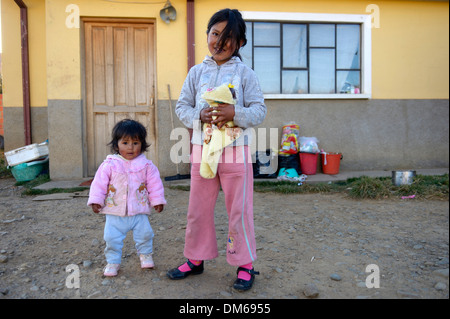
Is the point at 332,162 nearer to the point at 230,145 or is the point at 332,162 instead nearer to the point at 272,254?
the point at 272,254

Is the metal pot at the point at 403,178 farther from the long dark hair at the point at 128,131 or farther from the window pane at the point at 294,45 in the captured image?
the long dark hair at the point at 128,131

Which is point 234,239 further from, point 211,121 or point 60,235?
point 60,235

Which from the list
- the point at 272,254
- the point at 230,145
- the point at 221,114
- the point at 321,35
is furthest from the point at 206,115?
the point at 321,35

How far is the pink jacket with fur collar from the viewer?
2199 millimetres

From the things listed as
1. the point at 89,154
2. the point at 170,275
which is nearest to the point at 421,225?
the point at 170,275

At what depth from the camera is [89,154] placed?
5.90m

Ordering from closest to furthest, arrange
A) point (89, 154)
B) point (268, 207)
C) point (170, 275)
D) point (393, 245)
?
point (170, 275)
point (393, 245)
point (268, 207)
point (89, 154)

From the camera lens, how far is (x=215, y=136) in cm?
189

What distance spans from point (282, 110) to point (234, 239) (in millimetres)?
4438

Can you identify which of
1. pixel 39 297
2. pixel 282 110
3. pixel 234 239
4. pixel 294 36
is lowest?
pixel 39 297

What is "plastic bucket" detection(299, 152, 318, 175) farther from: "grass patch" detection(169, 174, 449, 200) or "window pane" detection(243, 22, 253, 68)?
"window pane" detection(243, 22, 253, 68)

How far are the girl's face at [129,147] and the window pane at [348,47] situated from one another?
512 cm

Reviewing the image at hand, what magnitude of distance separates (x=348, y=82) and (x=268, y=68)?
152 cm

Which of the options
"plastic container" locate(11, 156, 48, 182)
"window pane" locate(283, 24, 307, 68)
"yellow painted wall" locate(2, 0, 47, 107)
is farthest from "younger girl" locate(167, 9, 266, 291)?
"yellow painted wall" locate(2, 0, 47, 107)
